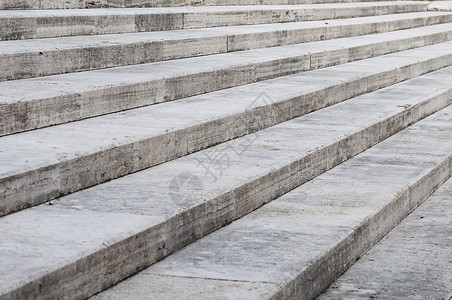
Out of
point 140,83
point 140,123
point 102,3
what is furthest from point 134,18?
point 140,123

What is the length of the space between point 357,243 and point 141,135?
59.2 inches

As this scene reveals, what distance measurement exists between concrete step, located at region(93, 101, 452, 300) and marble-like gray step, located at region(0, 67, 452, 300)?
0.28 ft

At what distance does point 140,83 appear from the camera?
619 cm

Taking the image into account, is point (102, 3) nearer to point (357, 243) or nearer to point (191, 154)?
point (191, 154)

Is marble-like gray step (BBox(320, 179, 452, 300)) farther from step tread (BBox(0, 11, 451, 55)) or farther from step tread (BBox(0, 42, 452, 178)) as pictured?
step tread (BBox(0, 11, 451, 55))

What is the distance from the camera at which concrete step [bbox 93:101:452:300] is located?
11.9ft

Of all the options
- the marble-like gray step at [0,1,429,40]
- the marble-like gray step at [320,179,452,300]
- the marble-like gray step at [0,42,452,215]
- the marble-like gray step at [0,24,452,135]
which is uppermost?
the marble-like gray step at [0,1,429,40]

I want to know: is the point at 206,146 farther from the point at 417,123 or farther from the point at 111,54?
the point at 417,123

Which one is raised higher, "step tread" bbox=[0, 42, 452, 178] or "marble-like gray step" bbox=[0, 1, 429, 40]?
"marble-like gray step" bbox=[0, 1, 429, 40]

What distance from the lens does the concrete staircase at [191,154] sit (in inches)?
146

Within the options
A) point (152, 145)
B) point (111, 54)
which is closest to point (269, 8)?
point (111, 54)

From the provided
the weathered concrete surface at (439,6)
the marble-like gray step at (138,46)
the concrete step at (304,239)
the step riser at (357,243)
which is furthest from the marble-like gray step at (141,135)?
the weathered concrete surface at (439,6)

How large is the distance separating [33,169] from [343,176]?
8.48 feet

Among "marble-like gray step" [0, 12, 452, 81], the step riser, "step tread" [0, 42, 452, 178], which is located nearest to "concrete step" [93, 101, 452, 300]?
the step riser
